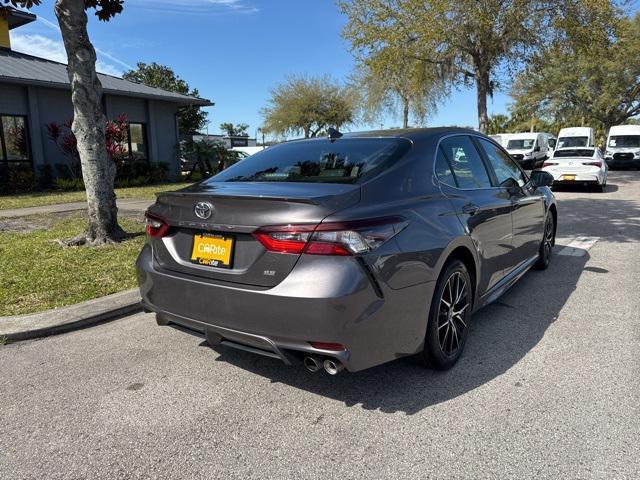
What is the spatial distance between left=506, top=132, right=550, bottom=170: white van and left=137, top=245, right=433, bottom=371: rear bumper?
82.3 ft

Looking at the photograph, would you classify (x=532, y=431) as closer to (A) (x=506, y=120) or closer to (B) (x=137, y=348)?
(B) (x=137, y=348)

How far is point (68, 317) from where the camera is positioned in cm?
419

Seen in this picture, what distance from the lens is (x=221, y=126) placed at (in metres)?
101

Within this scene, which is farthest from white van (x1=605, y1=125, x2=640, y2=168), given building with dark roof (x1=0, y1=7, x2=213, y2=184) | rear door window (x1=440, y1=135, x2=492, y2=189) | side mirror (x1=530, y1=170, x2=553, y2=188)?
rear door window (x1=440, y1=135, x2=492, y2=189)

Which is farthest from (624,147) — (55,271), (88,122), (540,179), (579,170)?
(55,271)

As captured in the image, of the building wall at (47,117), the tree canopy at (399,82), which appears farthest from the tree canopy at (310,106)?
the building wall at (47,117)

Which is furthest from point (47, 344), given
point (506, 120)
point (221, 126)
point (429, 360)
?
point (221, 126)

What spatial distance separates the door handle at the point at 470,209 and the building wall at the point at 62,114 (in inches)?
667

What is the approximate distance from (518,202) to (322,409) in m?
2.78

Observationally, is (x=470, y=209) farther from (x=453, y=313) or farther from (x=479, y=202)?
(x=453, y=313)

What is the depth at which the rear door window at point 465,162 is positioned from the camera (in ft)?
12.0

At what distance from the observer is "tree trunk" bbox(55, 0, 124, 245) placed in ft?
21.7

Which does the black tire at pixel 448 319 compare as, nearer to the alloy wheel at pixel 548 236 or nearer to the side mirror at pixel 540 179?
the side mirror at pixel 540 179

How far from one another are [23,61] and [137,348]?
63.4ft
